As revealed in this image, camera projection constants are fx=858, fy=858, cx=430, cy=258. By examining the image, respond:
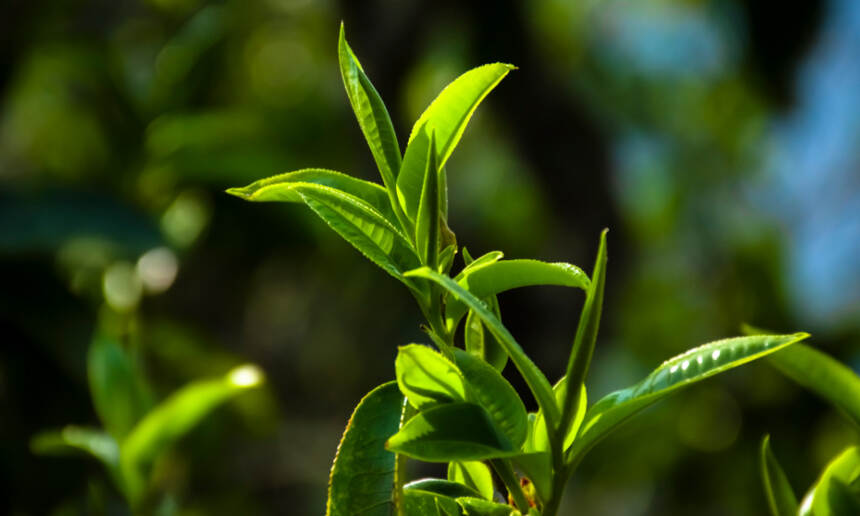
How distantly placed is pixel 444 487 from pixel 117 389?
1.31ft

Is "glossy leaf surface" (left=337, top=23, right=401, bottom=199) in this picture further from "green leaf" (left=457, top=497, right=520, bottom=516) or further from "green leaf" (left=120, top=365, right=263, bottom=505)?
"green leaf" (left=120, top=365, right=263, bottom=505)

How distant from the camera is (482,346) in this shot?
0.35 m

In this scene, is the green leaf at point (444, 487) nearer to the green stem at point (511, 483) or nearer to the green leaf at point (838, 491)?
the green stem at point (511, 483)

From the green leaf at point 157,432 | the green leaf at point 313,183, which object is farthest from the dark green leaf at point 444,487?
the green leaf at point 157,432

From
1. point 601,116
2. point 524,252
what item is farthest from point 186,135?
point 601,116

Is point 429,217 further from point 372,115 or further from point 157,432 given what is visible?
point 157,432

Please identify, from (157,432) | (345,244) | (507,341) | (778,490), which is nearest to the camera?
(507,341)

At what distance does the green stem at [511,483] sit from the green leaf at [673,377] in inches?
0.9

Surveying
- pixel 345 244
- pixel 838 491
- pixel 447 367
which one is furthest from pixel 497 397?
pixel 345 244

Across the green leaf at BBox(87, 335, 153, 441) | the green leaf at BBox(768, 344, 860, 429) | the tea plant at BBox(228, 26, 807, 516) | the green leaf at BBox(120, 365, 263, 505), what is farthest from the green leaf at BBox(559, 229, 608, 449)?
the green leaf at BBox(87, 335, 153, 441)

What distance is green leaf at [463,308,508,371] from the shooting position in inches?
13.9

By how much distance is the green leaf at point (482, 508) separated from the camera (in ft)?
1.01

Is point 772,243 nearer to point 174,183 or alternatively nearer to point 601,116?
point 601,116

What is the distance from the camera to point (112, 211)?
1.37 metres
